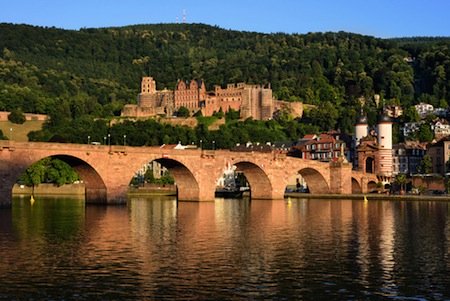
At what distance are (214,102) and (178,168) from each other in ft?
343

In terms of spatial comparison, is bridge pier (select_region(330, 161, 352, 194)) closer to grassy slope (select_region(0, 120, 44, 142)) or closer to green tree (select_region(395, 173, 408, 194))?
green tree (select_region(395, 173, 408, 194))

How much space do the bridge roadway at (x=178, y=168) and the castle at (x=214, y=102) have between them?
71.8 m

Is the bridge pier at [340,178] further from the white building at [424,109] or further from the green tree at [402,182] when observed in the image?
the white building at [424,109]

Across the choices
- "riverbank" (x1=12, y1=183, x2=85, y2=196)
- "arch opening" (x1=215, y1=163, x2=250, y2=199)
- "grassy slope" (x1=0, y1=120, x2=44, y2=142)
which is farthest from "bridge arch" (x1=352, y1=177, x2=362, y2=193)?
"grassy slope" (x1=0, y1=120, x2=44, y2=142)

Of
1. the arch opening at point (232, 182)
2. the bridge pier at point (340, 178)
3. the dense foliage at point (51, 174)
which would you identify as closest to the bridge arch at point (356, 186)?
the bridge pier at point (340, 178)

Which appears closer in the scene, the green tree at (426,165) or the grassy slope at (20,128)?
the green tree at (426,165)

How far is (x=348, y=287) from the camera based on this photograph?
2930cm

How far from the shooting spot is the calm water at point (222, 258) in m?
28.6

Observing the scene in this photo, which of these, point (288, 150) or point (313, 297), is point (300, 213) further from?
point (288, 150)

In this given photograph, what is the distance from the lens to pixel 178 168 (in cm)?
8200

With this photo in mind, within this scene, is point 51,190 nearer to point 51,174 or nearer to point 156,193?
point 51,174

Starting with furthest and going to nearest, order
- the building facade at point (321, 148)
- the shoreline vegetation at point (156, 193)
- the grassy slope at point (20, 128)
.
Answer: the grassy slope at point (20, 128) → the building facade at point (321, 148) → the shoreline vegetation at point (156, 193)

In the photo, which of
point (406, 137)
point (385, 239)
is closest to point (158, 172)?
point (406, 137)

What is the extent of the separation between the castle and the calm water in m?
117
